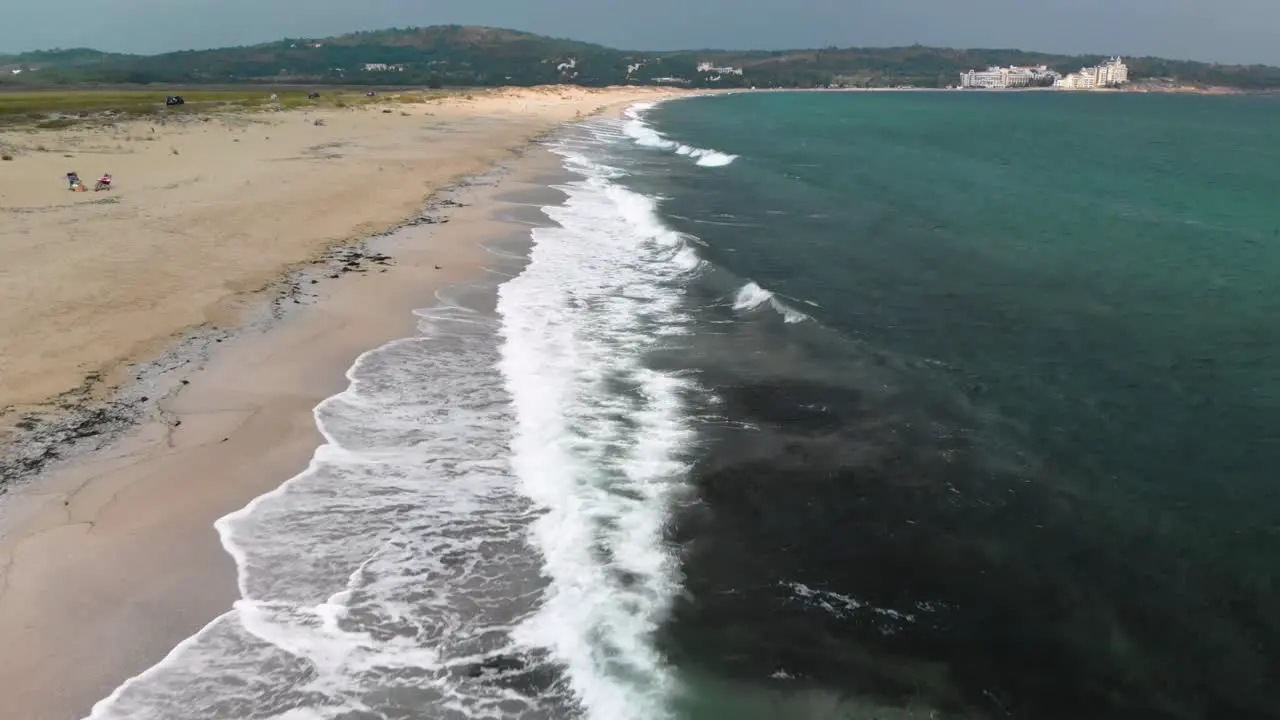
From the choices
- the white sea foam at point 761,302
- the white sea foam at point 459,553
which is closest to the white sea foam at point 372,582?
the white sea foam at point 459,553

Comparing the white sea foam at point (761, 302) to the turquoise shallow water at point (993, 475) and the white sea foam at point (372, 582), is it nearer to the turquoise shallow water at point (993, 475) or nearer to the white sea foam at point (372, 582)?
the turquoise shallow water at point (993, 475)

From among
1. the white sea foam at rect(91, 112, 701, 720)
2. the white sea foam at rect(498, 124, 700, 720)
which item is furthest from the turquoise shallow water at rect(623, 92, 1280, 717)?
the white sea foam at rect(91, 112, 701, 720)

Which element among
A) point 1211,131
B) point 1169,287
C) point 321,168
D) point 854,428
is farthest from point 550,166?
point 1211,131

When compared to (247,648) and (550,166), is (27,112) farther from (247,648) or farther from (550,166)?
(247,648)

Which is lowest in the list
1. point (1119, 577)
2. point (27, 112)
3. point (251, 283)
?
point (1119, 577)

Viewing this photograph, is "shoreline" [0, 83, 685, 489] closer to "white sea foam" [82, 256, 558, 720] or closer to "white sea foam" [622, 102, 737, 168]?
"white sea foam" [82, 256, 558, 720]
